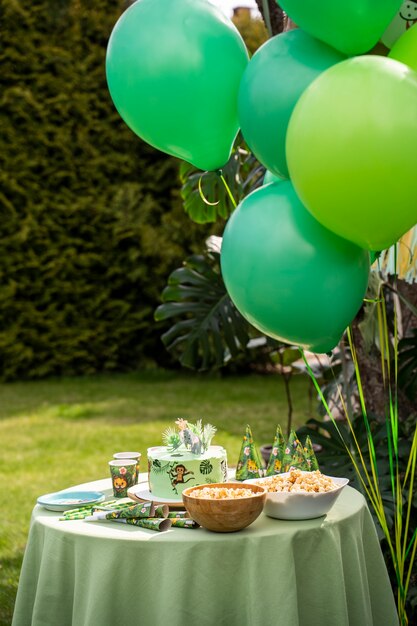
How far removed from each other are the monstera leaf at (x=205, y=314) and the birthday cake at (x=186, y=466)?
2.10 m

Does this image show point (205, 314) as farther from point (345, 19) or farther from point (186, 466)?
point (345, 19)

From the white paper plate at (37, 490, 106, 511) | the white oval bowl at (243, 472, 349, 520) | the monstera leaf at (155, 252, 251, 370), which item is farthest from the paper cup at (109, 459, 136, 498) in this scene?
the monstera leaf at (155, 252, 251, 370)

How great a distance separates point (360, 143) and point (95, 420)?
234 inches

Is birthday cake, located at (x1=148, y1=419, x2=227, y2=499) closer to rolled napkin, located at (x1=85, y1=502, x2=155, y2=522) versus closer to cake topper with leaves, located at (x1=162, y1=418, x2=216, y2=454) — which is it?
cake topper with leaves, located at (x1=162, y1=418, x2=216, y2=454)

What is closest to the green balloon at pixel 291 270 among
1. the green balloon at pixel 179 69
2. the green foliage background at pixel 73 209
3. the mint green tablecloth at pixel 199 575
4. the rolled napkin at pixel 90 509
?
the green balloon at pixel 179 69

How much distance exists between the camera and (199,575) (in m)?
2.19

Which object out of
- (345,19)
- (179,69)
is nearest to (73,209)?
(179,69)

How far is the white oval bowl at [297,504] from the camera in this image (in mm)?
2336

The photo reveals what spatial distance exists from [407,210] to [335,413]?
158 inches

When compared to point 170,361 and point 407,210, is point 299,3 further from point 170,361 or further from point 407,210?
point 170,361

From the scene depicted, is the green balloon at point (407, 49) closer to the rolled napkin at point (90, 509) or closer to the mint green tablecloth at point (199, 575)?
the mint green tablecloth at point (199, 575)

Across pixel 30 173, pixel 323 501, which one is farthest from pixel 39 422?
pixel 323 501

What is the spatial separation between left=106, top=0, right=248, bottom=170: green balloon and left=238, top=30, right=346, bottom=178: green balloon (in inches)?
4.2

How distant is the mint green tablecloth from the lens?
7.20 feet
